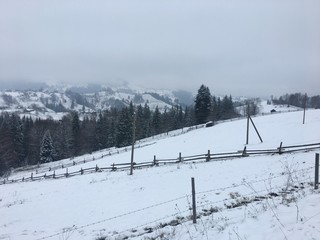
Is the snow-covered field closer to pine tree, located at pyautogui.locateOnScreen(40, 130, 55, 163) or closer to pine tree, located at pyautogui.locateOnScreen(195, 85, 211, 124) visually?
pine tree, located at pyautogui.locateOnScreen(195, 85, 211, 124)

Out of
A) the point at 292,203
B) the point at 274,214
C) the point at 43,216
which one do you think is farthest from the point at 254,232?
the point at 43,216

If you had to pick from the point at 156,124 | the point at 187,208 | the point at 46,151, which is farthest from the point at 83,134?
the point at 187,208

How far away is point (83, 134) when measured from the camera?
106m

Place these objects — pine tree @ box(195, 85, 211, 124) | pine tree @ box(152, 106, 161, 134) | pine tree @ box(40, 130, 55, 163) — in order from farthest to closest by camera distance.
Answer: pine tree @ box(152, 106, 161, 134) → pine tree @ box(195, 85, 211, 124) → pine tree @ box(40, 130, 55, 163)

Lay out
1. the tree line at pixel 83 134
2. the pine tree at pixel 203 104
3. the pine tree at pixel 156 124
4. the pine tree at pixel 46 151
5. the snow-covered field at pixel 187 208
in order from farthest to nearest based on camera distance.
A: the pine tree at pixel 156 124 → the pine tree at pixel 203 104 → the pine tree at pixel 46 151 → the tree line at pixel 83 134 → the snow-covered field at pixel 187 208

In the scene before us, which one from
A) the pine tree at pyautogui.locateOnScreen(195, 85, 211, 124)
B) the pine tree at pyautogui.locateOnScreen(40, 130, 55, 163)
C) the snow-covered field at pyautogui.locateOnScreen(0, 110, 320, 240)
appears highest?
the pine tree at pyautogui.locateOnScreen(195, 85, 211, 124)

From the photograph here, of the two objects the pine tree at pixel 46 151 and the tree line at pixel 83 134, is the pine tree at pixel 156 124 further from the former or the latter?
the pine tree at pixel 46 151

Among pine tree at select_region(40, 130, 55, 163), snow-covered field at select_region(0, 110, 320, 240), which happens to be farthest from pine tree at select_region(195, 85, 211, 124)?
Answer: snow-covered field at select_region(0, 110, 320, 240)

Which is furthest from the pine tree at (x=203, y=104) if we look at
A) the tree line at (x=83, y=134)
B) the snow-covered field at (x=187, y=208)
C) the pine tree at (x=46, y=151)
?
the snow-covered field at (x=187, y=208)

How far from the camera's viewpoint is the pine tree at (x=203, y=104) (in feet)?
286

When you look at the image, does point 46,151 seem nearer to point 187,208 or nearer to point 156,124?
point 156,124

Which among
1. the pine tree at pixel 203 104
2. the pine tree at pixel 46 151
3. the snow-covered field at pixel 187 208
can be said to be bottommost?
the pine tree at pixel 46 151

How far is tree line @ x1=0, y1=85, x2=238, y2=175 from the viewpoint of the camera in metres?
83.2

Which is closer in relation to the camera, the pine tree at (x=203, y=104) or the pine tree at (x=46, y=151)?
the pine tree at (x=46, y=151)
